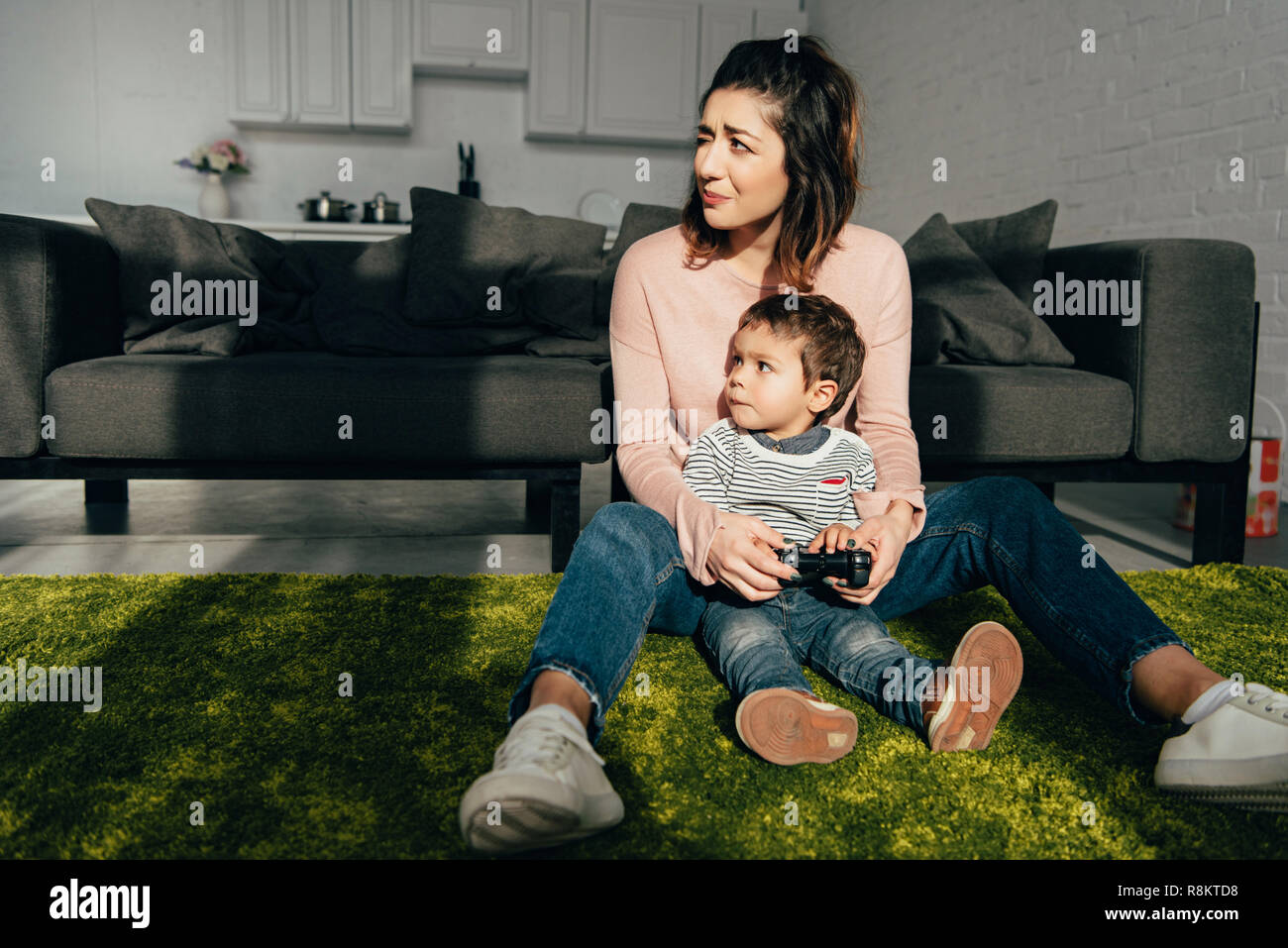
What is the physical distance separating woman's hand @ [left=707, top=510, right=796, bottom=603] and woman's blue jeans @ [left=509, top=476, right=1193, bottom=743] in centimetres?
8

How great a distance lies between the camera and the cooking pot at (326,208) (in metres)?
4.89

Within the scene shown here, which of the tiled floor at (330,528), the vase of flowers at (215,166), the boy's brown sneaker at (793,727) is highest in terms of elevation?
the vase of flowers at (215,166)

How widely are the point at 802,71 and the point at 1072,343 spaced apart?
1.24 m

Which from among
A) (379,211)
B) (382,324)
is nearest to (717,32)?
(379,211)

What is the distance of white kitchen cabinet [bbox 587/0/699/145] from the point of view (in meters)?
5.12

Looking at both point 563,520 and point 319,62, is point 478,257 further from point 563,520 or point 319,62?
point 319,62

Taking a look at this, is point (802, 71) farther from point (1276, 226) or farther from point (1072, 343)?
point (1276, 226)

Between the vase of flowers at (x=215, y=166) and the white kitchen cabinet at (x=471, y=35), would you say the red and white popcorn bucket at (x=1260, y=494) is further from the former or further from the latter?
the vase of flowers at (x=215, y=166)

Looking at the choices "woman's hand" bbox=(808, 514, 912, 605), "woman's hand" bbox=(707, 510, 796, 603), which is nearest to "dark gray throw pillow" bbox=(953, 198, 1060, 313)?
"woman's hand" bbox=(808, 514, 912, 605)

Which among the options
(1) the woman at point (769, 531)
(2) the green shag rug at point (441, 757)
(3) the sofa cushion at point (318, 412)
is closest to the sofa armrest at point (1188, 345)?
(2) the green shag rug at point (441, 757)

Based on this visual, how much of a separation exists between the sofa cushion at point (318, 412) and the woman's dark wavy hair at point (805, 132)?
0.60 m

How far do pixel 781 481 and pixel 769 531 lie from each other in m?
0.12

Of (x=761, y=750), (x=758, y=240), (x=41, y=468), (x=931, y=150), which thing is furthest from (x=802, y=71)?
(x=931, y=150)

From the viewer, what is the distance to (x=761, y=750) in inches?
38.6
